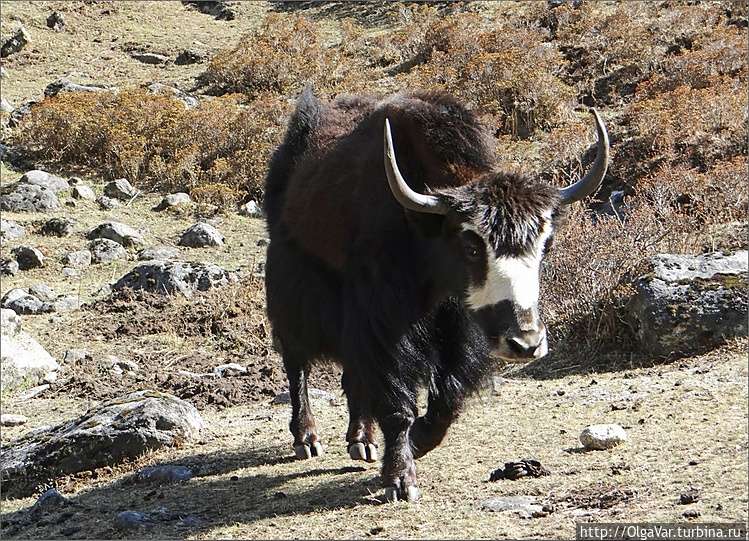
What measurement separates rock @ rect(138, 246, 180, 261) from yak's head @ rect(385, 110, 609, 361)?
8062 mm

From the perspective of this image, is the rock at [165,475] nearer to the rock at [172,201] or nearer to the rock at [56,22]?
the rock at [172,201]

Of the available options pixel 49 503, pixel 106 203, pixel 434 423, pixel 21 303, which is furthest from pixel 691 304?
pixel 106 203

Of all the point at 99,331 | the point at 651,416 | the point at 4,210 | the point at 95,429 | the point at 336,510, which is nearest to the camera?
the point at 336,510

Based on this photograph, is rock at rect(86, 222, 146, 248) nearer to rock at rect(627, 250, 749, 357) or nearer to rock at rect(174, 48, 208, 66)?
rock at rect(627, 250, 749, 357)

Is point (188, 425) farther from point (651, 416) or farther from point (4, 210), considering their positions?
point (4, 210)

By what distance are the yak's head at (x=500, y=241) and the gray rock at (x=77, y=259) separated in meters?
8.42

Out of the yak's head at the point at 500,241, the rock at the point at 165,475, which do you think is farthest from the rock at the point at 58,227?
the yak's head at the point at 500,241

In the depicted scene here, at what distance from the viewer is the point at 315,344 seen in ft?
18.8

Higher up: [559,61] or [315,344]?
[559,61]

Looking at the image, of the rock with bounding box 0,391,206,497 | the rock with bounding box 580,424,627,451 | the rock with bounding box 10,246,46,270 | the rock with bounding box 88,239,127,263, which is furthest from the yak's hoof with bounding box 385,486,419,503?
the rock with bounding box 10,246,46,270

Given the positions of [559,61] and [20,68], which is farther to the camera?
[20,68]

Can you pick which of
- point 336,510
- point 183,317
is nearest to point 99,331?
point 183,317

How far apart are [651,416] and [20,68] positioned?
64.6 feet

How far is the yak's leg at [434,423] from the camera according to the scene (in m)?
5.10
